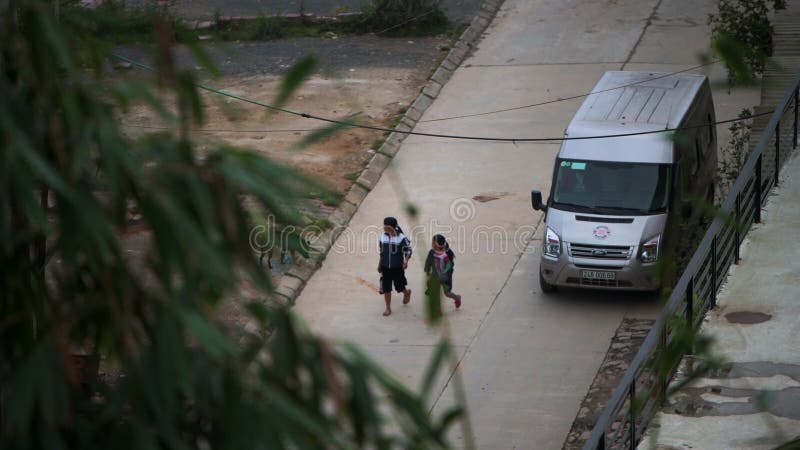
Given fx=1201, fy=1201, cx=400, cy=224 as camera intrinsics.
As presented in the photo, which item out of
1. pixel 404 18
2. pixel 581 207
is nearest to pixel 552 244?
pixel 581 207

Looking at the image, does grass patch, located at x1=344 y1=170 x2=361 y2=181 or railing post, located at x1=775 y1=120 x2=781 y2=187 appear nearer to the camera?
railing post, located at x1=775 y1=120 x2=781 y2=187

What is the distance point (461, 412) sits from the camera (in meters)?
2.49

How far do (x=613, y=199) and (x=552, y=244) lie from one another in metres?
0.90

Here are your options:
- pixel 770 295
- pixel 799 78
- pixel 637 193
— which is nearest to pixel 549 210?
pixel 637 193

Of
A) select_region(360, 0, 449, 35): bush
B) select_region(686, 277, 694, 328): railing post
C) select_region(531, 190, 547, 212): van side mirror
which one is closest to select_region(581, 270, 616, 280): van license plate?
select_region(531, 190, 547, 212): van side mirror

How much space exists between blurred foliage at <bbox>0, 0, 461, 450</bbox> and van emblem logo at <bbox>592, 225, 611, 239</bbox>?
11.6 metres

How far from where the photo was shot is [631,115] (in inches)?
Answer: 586

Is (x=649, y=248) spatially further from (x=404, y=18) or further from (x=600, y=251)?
(x=404, y=18)

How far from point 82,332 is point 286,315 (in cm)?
47

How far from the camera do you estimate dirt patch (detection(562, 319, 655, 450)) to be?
11523 mm

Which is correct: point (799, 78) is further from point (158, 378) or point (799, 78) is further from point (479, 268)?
point (158, 378)

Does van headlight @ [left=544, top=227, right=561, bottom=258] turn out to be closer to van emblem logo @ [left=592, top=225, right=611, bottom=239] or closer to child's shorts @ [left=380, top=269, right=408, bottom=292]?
van emblem logo @ [left=592, top=225, right=611, bottom=239]

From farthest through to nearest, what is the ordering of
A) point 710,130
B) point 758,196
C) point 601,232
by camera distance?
point 710,130, point 601,232, point 758,196

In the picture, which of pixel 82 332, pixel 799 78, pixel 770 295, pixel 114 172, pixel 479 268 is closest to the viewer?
pixel 114 172
